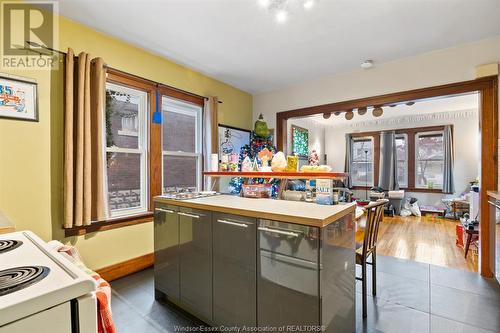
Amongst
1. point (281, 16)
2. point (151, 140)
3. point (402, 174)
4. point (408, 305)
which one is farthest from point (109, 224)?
point (402, 174)

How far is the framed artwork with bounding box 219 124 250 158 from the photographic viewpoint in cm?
409

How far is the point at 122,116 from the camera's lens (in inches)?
115

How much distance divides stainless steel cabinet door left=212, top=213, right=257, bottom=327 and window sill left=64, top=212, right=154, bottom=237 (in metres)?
1.52

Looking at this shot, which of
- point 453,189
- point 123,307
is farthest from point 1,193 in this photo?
point 453,189

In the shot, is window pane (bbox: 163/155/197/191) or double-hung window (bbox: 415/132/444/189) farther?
double-hung window (bbox: 415/132/444/189)

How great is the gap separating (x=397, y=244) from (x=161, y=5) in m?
4.50

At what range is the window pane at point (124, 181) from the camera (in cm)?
280

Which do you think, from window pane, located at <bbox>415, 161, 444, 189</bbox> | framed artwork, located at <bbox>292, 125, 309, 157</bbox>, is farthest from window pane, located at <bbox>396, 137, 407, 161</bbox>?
framed artwork, located at <bbox>292, 125, 309, 157</bbox>

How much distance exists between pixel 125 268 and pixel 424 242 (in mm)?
4452

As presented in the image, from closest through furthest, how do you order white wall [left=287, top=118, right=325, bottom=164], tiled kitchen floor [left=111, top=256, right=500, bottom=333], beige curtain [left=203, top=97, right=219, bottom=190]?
tiled kitchen floor [left=111, top=256, right=500, bottom=333] < beige curtain [left=203, top=97, right=219, bottom=190] < white wall [left=287, top=118, right=325, bottom=164]

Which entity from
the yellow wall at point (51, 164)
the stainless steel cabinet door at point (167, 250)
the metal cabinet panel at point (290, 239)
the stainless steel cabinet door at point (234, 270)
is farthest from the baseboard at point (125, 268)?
the metal cabinet panel at point (290, 239)

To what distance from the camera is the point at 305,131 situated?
6.49m

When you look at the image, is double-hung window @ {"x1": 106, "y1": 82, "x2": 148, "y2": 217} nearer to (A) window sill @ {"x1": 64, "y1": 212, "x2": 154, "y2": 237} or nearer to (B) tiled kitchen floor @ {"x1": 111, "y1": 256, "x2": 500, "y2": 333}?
(A) window sill @ {"x1": 64, "y1": 212, "x2": 154, "y2": 237}

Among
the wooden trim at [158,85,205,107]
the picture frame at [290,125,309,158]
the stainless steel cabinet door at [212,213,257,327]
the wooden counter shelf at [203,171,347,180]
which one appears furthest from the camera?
the picture frame at [290,125,309,158]
